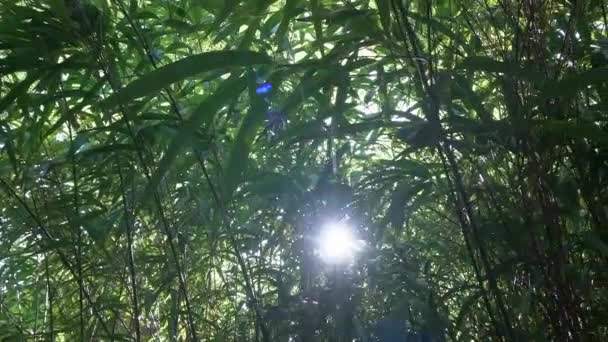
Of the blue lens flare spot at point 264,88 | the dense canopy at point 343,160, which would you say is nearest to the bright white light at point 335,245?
the dense canopy at point 343,160

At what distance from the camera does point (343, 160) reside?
141 centimetres

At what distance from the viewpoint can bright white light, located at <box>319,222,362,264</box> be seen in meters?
1.11

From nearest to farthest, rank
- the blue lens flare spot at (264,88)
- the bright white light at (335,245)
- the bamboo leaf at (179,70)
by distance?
the bamboo leaf at (179,70) < the blue lens flare spot at (264,88) < the bright white light at (335,245)

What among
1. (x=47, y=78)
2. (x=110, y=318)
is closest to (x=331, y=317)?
(x=47, y=78)

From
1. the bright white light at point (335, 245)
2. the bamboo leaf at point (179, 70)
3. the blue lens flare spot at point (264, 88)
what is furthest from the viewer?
the bright white light at point (335, 245)

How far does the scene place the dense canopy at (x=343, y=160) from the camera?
89 cm

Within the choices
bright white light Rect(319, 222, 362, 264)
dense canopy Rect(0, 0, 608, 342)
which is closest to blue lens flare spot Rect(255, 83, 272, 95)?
dense canopy Rect(0, 0, 608, 342)

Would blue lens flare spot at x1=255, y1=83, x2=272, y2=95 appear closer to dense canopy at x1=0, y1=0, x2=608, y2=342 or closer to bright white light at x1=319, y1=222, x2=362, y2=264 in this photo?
dense canopy at x1=0, y1=0, x2=608, y2=342

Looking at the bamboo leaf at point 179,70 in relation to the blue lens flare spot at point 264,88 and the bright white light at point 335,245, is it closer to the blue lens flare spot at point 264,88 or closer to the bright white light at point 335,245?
the blue lens flare spot at point 264,88

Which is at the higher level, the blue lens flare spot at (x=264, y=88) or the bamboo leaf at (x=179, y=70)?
the blue lens flare spot at (x=264, y=88)

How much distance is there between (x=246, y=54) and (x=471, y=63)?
319mm

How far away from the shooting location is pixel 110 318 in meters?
1.65

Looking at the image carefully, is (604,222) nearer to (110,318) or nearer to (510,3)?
(510,3)

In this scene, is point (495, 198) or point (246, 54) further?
point (495, 198)
